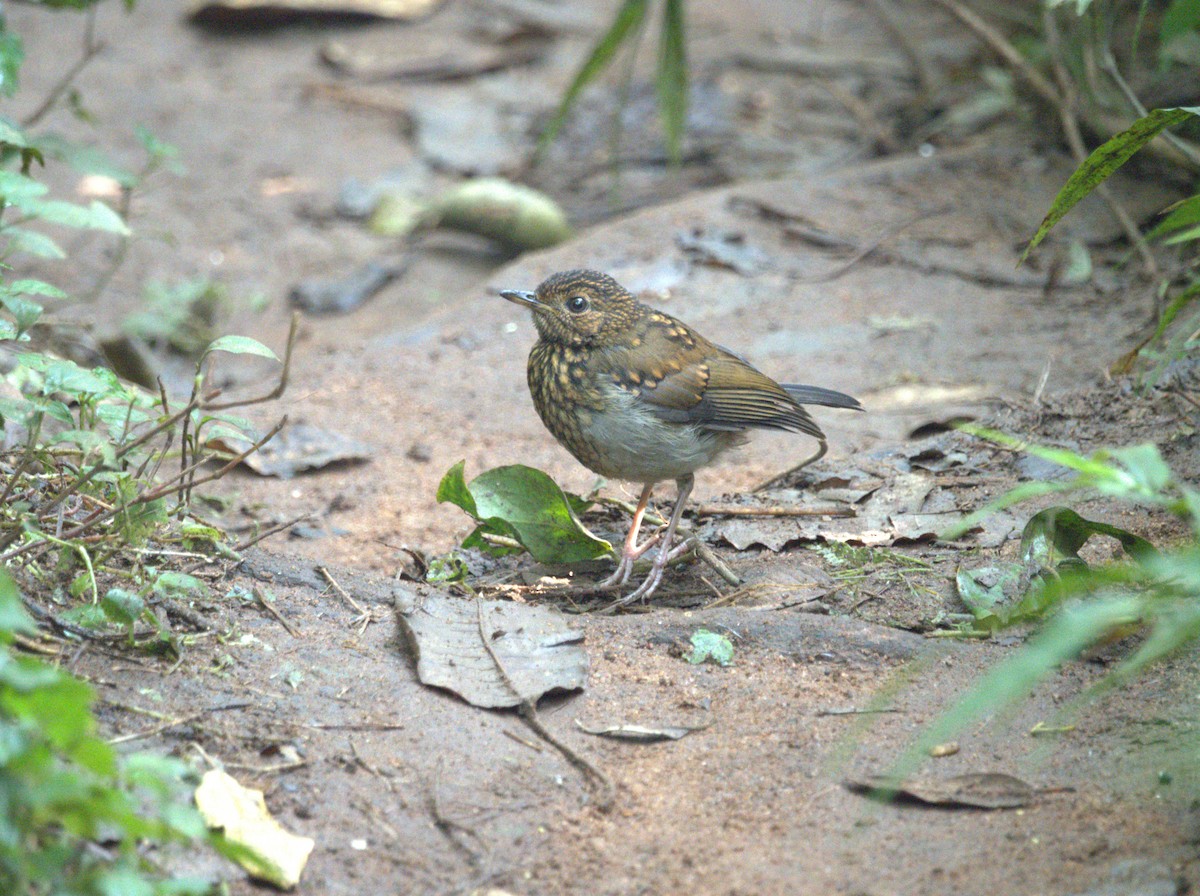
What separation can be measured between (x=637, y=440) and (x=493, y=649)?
1.18m

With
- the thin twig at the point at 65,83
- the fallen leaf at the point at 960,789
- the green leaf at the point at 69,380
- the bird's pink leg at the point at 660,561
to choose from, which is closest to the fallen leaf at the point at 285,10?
the thin twig at the point at 65,83

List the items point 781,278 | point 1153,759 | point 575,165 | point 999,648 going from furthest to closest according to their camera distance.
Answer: point 575,165, point 781,278, point 999,648, point 1153,759

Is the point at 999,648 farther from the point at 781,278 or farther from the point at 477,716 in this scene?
the point at 781,278

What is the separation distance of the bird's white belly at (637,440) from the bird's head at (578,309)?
369mm

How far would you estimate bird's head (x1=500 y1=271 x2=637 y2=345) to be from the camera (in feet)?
15.1

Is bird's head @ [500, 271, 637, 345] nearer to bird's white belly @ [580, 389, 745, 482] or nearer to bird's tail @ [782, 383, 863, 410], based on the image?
bird's white belly @ [580, 389, 745, 482]

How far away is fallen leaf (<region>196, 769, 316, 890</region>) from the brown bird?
1.77 m

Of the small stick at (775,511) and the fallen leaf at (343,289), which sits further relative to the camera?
the fallen leaf at (343,289)

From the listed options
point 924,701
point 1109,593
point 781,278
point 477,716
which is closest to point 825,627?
point 924,701

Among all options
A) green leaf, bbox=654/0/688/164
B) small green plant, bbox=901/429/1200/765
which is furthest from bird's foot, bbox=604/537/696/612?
green leaf, bbox=654/0/688/164

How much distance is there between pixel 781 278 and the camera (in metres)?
7.04

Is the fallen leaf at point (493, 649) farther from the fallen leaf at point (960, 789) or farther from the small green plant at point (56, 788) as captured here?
the small green plant at point (56, 788)

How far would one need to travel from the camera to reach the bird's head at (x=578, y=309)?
4.61 m

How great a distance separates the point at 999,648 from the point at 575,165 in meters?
6.73
